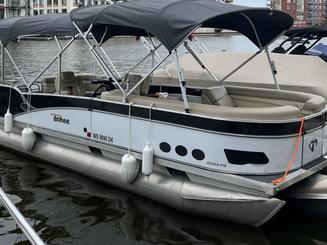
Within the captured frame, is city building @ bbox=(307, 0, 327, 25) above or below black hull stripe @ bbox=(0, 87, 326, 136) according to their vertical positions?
above

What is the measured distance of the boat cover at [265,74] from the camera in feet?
30.8

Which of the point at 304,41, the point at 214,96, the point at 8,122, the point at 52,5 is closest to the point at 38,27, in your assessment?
the point at 8,122

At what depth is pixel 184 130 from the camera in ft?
19.9

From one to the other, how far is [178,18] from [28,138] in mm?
3826

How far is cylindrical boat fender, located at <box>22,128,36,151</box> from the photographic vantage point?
26.8ft

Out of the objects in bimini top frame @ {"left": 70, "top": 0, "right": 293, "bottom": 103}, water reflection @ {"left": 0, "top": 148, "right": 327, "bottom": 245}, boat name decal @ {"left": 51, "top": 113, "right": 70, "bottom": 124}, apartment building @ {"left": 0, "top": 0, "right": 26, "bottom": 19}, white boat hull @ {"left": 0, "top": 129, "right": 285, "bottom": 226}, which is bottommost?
water reflection @ {"left": 0, "top": 148, "right": 327, "bottom": 245}

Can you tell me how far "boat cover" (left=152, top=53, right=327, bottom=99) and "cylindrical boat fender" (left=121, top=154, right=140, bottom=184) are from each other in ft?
11.0

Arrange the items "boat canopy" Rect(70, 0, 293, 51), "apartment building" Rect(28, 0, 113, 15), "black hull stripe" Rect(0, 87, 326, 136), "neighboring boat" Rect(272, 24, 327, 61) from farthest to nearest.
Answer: "apartment building" Rect(28, 0, 113, 15) → "neighboring boat" Rect(272, 24, 327, 61) → "boat canopy" Rect(70, 0, 293, 51) → "black hull stripe" Rect(0, 87, 326, 136)

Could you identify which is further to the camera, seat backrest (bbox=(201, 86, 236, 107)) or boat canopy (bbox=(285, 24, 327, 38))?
boat canopy (bbox=(285, 24, 327, 38))

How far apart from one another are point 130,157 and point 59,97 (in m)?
2.03

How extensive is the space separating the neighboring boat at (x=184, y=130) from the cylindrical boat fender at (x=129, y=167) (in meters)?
0.01

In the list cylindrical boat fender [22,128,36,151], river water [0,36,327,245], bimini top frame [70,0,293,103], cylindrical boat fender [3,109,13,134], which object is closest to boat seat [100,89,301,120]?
bimini top frame [70,0,293,103]

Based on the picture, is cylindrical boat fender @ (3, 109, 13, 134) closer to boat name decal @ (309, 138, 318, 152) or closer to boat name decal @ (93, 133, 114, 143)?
boat name decal @ (93, 133, 114, 143)

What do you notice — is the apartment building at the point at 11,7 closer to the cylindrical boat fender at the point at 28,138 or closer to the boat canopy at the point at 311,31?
the boat canopy at the point at 311,31
